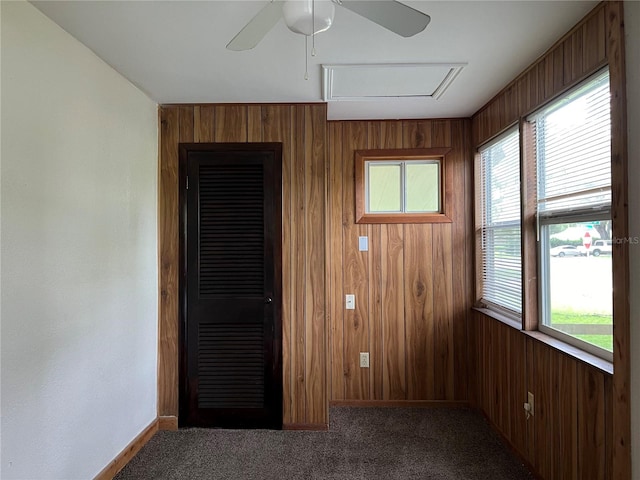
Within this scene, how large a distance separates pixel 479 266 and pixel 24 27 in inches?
124

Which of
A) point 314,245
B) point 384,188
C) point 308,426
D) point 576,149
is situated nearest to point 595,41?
point 576,149

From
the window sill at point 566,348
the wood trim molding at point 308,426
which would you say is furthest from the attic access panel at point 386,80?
the wood trim molding at point 308,426

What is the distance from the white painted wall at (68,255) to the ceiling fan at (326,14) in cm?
107

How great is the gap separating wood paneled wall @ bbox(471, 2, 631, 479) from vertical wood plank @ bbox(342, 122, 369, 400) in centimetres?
98

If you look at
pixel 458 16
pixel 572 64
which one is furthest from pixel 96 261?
pixel 572 64

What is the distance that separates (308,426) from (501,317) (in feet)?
5.21

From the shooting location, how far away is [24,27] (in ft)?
5.08

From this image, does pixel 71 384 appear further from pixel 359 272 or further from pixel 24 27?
pixel 359 272

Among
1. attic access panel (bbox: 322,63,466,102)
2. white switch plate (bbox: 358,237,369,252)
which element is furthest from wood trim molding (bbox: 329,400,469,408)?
attic access panel (bbox: 322,63,466,102)

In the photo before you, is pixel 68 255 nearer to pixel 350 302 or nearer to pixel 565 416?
pixel 350 302

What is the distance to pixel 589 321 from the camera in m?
1.75

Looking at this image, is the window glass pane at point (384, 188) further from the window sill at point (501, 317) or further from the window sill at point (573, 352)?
the window sill at point (573, 352)

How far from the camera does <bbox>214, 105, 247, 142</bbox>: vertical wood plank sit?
8.85ft

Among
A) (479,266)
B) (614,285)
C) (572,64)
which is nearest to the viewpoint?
(614,285)
